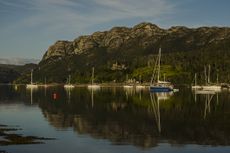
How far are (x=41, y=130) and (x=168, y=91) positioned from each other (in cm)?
13432

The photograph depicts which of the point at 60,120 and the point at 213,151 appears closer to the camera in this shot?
the point at 213,151

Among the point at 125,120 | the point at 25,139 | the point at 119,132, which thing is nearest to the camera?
the point at 25,139

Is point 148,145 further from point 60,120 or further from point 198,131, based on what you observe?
point 60,120

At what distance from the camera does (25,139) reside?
48438 millimetres

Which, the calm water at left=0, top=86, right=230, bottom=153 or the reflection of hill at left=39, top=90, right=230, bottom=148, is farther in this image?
the reflection of hill at left=39, top=90, right=230, bottom=148

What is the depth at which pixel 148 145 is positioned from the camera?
1780 inches

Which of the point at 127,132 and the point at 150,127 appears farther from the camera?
the point at 150,127

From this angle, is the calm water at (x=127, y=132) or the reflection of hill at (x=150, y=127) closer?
the calm water at (x=127, y=132)

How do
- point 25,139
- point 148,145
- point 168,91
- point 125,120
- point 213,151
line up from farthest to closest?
point 168,91
point 125,120
point 25,139
point 148,145
point 213,151

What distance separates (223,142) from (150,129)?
1296 centimetres

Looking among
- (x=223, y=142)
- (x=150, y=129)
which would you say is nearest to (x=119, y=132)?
(x=150, y=129)

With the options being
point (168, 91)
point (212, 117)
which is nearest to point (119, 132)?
point (212, 117)

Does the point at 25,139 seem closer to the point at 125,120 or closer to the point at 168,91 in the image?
the point at 125,120

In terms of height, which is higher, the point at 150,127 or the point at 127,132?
the point at 150,127
